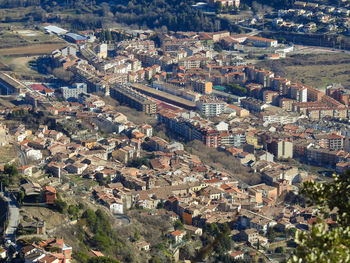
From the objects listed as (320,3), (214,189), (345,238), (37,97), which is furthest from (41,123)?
(320,3)

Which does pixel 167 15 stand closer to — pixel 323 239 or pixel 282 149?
pixel 282 149

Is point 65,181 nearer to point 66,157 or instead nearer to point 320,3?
point 66,157

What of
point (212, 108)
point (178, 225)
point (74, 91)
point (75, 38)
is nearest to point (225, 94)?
point (212, 108)

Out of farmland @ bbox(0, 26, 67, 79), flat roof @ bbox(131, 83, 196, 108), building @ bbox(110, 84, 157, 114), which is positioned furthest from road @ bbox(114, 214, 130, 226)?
farmland @ bbox(0, 26, 67, 79)

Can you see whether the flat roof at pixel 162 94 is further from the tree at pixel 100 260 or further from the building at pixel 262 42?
the tree at pixel 100 260

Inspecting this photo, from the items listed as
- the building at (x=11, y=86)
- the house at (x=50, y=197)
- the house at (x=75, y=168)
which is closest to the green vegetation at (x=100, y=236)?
the house at (x=50, y=197)

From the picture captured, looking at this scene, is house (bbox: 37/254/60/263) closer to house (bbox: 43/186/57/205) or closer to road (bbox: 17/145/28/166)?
house (bbox: 43/186/57/205)
